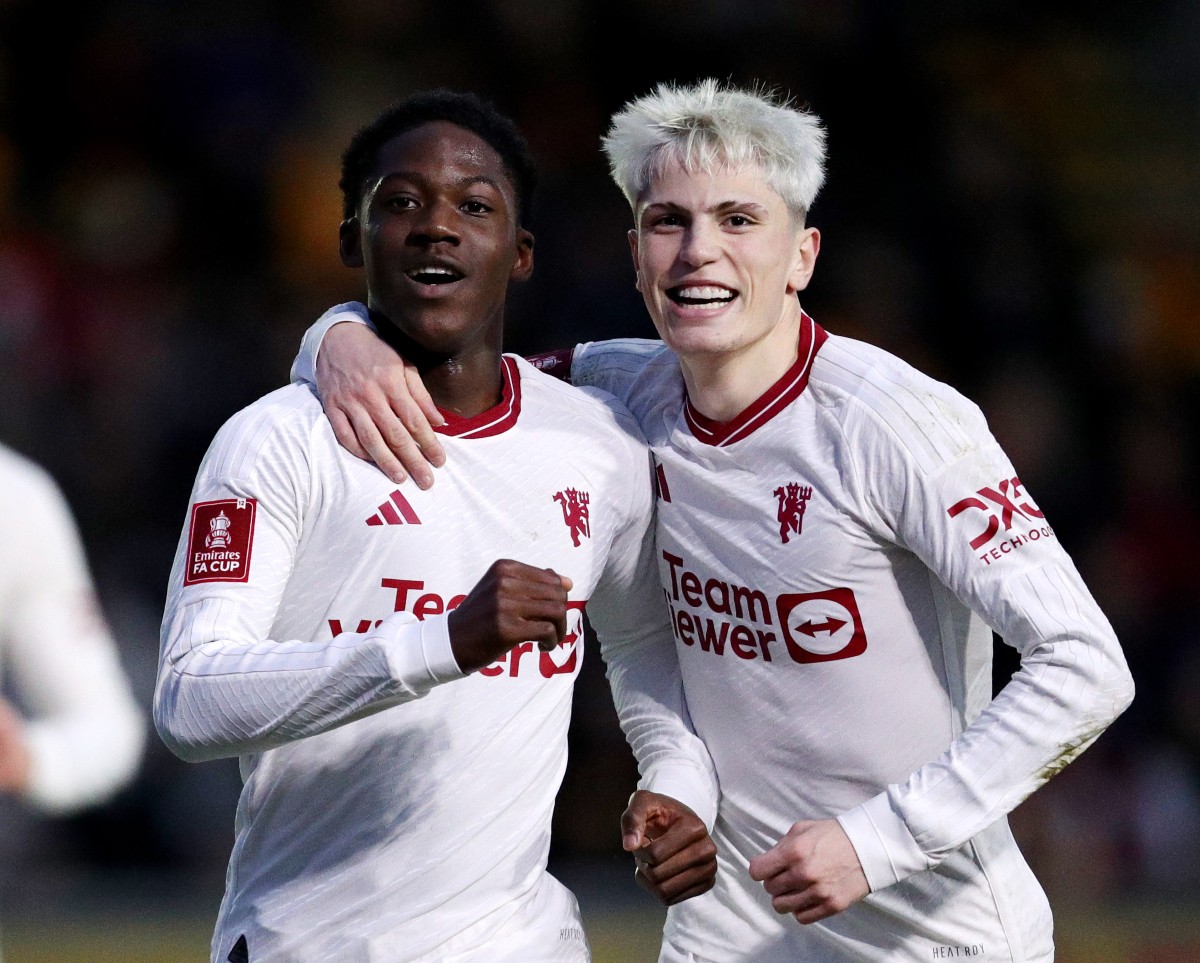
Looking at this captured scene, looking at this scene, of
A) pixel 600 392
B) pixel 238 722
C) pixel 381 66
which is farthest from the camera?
pixel 381 66

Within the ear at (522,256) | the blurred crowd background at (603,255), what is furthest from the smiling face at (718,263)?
the blurred crowd background at (603,255)

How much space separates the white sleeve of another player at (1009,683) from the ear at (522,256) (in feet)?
2.91

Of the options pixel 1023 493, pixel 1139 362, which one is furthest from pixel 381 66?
pixel 1023 493

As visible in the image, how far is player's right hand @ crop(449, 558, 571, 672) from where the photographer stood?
2.54 meters

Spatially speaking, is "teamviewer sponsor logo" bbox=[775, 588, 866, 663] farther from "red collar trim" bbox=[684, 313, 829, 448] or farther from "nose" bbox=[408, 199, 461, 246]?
"nose" bbox=[408, 199, 461, 246]

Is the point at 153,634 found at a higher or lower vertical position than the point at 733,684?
lower

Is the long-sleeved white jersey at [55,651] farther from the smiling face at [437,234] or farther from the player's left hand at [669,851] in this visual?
the player's left hand at [669,851]

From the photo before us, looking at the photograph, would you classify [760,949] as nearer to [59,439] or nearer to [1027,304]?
[59,439]

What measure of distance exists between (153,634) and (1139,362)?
485cm

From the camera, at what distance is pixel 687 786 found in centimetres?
337

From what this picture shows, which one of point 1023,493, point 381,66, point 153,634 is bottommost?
point 153,634

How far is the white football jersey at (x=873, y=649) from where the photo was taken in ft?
9.86

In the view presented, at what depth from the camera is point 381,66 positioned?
30.1ft

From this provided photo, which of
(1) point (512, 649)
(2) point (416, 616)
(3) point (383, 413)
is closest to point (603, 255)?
(3) point (383, 413)
